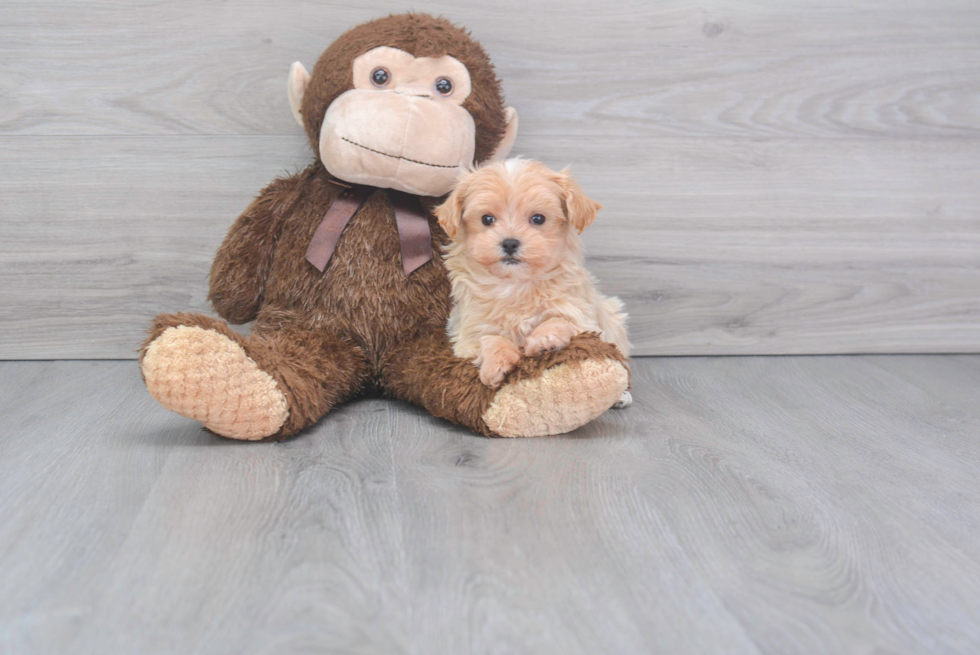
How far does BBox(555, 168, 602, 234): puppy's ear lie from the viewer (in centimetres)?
105

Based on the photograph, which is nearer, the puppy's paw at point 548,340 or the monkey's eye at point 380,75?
the puppy's paw at point 548,340

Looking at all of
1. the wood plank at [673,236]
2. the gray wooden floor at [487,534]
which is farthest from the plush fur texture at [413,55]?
the gray wooden floor at [487,534]

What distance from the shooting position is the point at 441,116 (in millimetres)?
1143

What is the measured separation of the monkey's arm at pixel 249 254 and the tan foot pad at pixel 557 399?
1.53ft

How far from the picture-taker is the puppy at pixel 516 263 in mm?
1044

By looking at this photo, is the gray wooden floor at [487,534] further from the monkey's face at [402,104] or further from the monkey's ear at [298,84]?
the monkey's ear at [298,84]

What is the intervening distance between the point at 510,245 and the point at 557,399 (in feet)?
0.71

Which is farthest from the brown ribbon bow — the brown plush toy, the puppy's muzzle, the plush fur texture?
the puppy's muzzle

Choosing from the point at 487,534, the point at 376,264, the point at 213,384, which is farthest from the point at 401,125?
the point at 487,534

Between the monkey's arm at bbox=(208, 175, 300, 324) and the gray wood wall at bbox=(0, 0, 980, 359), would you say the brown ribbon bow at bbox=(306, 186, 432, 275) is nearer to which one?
the monkey's arm at bbox=(208, 175, 300, 324)

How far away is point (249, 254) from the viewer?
1232mm

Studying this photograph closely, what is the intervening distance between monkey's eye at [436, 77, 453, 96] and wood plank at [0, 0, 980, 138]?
271mm

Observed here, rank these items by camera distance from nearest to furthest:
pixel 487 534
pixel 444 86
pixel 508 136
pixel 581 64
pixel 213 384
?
pixel 487 534 → pixel 213 384 → pixel 444 86 → pixel 508 136 → pixel 581 64

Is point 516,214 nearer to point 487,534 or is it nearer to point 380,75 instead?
point 380,75
